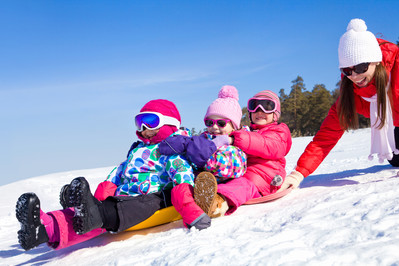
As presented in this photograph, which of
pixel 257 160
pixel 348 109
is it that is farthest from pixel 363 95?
pixel 257 160

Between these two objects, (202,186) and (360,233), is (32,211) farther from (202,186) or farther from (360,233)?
(360,233)

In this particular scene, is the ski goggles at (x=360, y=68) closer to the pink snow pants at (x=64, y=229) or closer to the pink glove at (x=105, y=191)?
the pink glove at (x=105, y=191)

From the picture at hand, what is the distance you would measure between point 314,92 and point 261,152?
23537mm

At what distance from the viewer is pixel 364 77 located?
10.2 feet

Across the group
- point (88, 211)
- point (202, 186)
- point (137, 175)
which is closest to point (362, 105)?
point (202, 186)

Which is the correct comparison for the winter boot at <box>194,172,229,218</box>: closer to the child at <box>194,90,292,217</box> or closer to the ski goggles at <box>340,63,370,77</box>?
the child at <box>194,90,292,217</box>

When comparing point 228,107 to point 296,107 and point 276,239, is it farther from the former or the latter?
point 296,107

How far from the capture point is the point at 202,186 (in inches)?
104

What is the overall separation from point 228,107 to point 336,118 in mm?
1222

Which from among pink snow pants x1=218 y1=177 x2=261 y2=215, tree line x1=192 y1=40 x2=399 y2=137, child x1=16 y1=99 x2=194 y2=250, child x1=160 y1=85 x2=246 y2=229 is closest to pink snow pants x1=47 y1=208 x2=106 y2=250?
child x1=16 y1=99 x2=194 y2=250

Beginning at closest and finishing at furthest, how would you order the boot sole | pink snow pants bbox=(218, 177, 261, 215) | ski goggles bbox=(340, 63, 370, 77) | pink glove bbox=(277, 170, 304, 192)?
the boot sole < pink snow pants bbox=(218, 177, 261, 215) < ski goggles bbox=(340, 63, 370, 77) < pink glove bbox=(277, 170, 304, 192)

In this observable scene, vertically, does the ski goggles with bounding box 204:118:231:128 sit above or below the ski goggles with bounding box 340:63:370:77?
below

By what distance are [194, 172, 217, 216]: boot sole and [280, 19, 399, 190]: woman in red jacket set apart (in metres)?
0.98

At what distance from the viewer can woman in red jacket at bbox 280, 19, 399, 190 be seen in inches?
117
